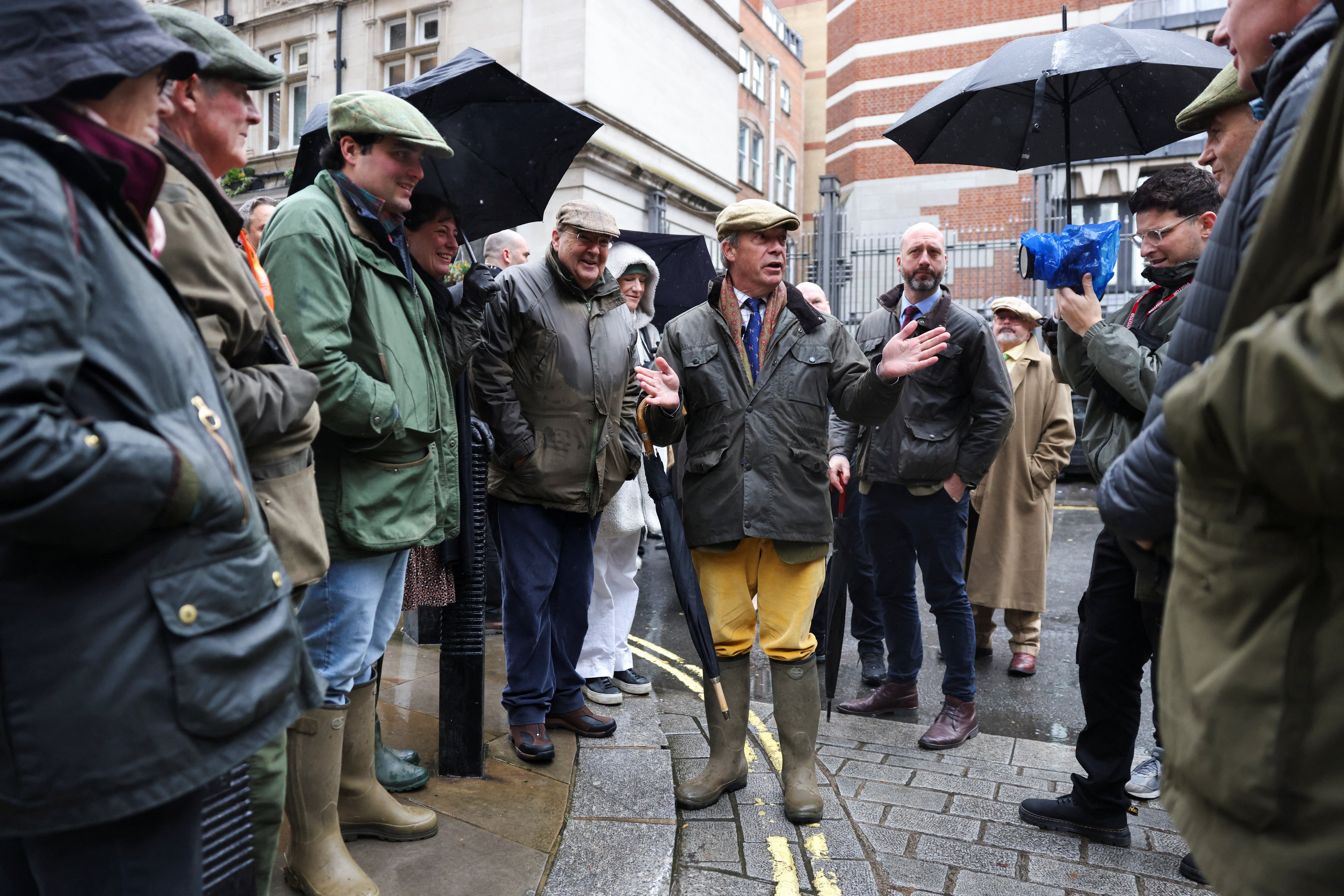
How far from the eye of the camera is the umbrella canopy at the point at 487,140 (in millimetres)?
3750

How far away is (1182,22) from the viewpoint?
2083 cm

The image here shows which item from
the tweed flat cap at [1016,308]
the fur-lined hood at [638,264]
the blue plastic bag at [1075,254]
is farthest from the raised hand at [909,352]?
the tweed flat cap at [1016,308]

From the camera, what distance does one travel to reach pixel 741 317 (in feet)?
13.1

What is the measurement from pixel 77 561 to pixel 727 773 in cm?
283

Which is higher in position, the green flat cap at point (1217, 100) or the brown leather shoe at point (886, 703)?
the green flat cap at point (1217, 100)

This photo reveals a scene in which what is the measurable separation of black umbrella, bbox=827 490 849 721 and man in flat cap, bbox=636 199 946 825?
14.5 inches

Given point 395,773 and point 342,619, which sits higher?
point 342,619

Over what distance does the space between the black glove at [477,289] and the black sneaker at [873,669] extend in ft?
10.9

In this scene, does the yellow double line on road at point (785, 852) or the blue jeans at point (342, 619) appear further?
→ the yellow double line on road at point (785, 852)

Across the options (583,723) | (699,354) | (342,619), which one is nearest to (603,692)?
(583,723)

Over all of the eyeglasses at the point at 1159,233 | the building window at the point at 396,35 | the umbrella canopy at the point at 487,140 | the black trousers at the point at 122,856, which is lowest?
the black trousers at the point at 122,856

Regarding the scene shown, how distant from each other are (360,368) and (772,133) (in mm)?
34914

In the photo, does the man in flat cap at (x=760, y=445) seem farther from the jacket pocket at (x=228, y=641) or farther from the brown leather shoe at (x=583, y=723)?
the jacket pocket at (x=228, y=641)

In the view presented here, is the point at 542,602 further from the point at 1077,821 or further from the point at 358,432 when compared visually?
the point at 1077,821
